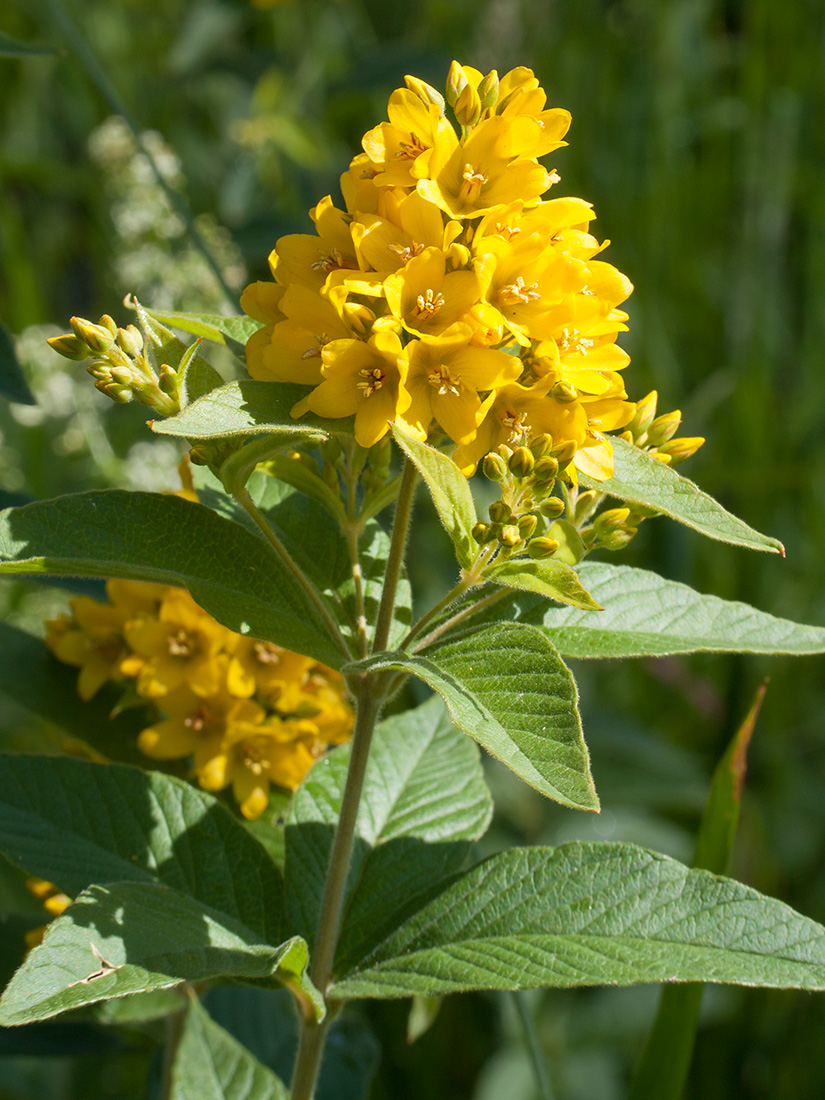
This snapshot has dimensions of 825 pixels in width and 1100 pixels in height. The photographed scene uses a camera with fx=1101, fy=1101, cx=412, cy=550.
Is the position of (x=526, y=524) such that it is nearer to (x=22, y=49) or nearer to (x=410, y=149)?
(x=410, y=149)

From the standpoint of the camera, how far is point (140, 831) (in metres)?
0.97

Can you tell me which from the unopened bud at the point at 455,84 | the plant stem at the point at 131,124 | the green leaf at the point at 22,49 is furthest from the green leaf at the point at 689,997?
the green leaf at the point at 22,49

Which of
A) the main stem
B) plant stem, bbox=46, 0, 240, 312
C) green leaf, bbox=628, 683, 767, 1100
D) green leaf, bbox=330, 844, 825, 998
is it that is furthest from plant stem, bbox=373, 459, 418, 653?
plant stem, bbox=46, 0, 240, 312

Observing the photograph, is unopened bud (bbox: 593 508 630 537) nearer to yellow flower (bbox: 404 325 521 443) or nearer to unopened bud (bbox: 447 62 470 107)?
yellow flower (bbox: 404 325 521 443)

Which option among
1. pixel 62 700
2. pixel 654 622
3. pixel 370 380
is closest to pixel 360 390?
pixel 370 380

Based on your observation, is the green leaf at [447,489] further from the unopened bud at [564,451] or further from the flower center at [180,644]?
the flower center at [180,644]

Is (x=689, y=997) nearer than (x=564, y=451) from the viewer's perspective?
No

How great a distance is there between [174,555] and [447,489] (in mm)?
217

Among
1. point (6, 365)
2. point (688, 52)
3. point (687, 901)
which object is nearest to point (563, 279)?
point (687, 901)

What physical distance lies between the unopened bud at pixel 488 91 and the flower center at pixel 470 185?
8 centimetres

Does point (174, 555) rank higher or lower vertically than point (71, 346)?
lower

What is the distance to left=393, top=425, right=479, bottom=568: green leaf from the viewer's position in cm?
73

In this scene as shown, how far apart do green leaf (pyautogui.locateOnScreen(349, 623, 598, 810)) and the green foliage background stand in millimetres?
1136

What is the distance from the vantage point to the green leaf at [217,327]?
86 cm
